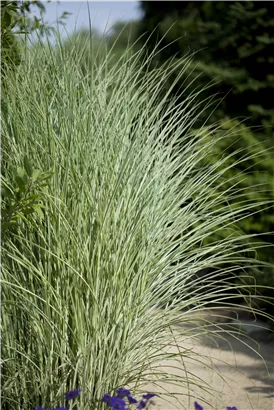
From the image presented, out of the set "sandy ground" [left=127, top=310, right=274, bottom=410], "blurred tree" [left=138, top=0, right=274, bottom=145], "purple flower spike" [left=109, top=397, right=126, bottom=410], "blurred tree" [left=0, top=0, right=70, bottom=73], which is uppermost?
"blurred tree" [left=138, top=0, right=274, bottom=145]

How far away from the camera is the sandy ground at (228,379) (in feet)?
9.39

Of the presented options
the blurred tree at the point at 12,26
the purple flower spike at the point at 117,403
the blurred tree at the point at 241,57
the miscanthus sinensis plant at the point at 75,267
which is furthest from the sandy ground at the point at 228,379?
the blurred tree at the point at 241,57

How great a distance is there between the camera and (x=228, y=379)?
3281 mm

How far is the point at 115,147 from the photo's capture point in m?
2.74

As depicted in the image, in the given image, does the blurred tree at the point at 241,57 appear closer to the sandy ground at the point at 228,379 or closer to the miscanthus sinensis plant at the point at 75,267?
the sandy ground at the point at 228,379

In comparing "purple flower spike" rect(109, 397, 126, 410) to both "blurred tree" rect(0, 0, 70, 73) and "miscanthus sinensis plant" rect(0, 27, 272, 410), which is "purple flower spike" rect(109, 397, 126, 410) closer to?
"miscanthus sinensis plant" rect(0, 27, 272, 410)

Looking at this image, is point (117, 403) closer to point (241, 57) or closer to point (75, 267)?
point (75, 267)

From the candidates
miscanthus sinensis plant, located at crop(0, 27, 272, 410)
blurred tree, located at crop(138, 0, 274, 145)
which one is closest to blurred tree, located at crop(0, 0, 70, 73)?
Result: miscanthus sinensis plant, located at crop(0, 27, 272, 410)

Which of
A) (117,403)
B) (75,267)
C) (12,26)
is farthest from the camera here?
(12,26)

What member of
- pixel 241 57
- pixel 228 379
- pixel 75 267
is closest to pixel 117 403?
pixel 75 267

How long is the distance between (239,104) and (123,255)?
4396 millimetres

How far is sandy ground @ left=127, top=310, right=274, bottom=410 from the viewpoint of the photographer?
2.86 meters

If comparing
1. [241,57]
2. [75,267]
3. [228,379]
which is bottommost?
[228,379]

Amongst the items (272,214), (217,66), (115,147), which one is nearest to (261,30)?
(217,66)
